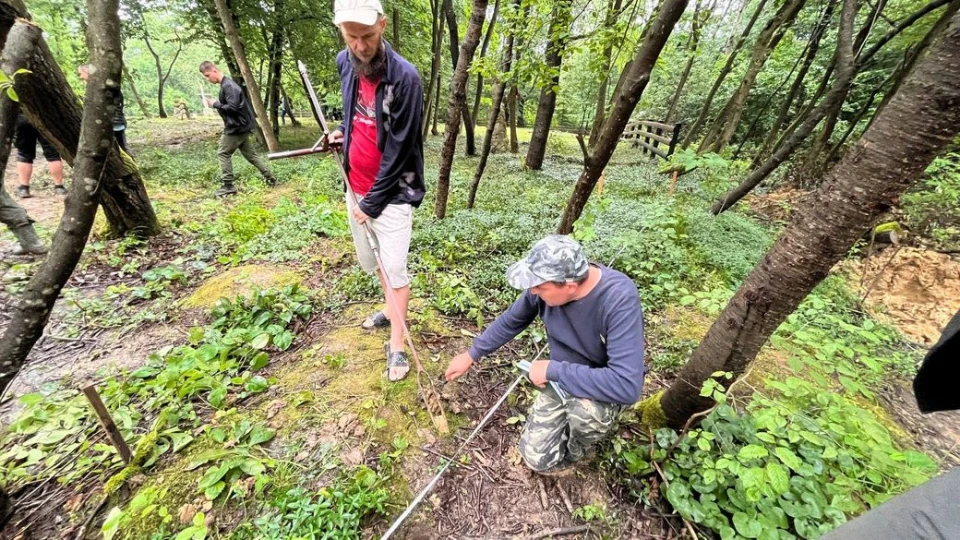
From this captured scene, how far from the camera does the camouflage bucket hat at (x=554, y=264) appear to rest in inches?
72.1

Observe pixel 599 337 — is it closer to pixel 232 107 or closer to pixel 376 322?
pixel 376 322

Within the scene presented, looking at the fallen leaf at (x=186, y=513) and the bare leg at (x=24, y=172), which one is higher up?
the bare leg at (x=24, y=172)

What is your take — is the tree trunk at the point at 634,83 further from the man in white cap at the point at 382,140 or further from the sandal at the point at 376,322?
the sandal at the point at 376,322

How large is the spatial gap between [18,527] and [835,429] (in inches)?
147

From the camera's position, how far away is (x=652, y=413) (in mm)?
2406

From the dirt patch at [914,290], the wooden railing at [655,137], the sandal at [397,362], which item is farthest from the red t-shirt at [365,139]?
the wooden railing at [655,137]

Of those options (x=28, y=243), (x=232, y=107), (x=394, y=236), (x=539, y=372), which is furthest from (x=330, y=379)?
(x=232, y=107)

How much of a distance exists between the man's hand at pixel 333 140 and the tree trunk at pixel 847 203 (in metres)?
2.85

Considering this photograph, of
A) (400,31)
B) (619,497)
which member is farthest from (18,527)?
(400,31)

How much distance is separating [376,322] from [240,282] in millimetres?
1525

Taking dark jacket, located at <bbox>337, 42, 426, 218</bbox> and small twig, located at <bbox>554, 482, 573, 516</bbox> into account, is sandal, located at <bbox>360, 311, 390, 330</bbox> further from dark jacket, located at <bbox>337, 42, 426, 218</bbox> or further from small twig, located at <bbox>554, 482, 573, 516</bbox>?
small twig, located at <bbox>554, 482, 573, 516</bbox>

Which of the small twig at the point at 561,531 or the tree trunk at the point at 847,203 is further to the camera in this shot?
the small twig at the point at 561,531

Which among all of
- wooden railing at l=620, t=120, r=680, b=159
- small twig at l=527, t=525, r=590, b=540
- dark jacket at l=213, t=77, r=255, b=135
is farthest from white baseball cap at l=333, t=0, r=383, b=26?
wooden railing at l=620, t=120, r=680, b=159

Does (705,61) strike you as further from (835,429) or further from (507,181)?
(835,429)
